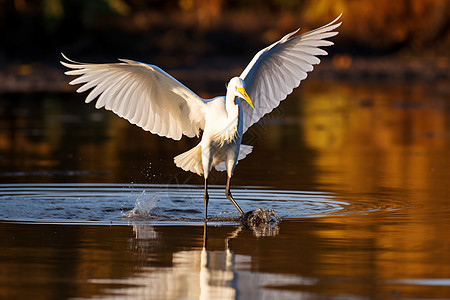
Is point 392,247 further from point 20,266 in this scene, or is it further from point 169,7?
point 169,7

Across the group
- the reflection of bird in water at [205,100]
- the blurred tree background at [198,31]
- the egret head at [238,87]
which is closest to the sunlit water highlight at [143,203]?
the reflection of bird in water at [205,100]

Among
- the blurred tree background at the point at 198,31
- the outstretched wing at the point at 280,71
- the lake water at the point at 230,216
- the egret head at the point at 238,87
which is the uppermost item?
the blurred tree background at the point at 198,31

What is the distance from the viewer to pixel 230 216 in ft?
31.9

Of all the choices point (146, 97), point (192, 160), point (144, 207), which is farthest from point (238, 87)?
point (144, 207)

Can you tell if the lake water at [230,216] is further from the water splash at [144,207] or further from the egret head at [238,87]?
the egret head at [238,87]

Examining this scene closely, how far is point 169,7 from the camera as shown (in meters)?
41.0

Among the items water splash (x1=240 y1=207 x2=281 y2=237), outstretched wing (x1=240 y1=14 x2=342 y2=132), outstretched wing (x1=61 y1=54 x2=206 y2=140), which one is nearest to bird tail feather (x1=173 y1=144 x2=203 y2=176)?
outstretched wing (x1=61 y1=54 x2=206 y2=140)

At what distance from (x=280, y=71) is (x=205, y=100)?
1179 millimetres

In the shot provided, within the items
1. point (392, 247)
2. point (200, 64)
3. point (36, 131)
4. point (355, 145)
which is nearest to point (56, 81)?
point (200, 64)

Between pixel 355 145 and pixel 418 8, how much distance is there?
21.2 metres

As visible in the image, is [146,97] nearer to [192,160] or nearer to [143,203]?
[192,160]

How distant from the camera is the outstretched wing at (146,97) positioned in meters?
9.96

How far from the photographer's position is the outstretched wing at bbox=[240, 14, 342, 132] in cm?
1084

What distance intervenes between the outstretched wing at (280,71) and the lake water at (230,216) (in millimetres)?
892
